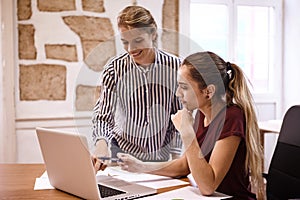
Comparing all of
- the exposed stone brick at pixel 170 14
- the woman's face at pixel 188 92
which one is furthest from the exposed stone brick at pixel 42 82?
the woman's face at pixel 188 92

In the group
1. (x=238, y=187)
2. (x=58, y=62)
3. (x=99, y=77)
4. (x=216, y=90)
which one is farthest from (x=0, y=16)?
(x=238, y=187)

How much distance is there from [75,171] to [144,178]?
1.27ft

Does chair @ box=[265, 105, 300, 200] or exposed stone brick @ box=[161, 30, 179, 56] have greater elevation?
exposed stone brick @ box=[161, 30, 179, 56]

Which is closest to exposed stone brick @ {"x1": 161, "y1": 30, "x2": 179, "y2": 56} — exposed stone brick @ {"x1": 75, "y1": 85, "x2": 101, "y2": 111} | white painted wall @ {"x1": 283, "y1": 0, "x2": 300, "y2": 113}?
exposed stone brick @ {"x1": 75, "y1": 85, "x2": 101, "y2": 111}

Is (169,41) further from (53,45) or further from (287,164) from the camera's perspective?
(53,45)

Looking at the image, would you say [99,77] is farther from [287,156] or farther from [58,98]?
[58,98]

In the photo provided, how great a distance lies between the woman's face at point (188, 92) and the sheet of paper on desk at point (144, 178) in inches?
11.5

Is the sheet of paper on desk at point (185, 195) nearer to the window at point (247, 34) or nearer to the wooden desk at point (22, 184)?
the wooden desk at point (22, 184)

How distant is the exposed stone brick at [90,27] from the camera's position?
10.5 feet

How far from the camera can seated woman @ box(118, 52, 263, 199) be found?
4.83ft

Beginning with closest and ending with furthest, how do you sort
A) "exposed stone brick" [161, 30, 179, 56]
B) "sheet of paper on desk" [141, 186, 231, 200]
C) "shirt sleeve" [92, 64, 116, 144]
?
"sheet of paper on desk" [141, 186, 231, 200] → "shirt sleeve" [92, 64, 116, 144] → "exposed stone brick" [161, 30, 179, 56]

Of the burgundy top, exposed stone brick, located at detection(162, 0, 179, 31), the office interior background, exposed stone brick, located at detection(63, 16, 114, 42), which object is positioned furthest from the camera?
exposed stone brick, located at detection(162, 0, 179, 31)

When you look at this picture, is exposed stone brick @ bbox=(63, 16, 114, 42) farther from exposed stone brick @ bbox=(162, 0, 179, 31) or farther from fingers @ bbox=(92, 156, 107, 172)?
fingers @ bbox=(92, 156, 107, 172)

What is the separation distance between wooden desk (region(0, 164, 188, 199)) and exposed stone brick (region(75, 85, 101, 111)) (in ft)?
1.06
